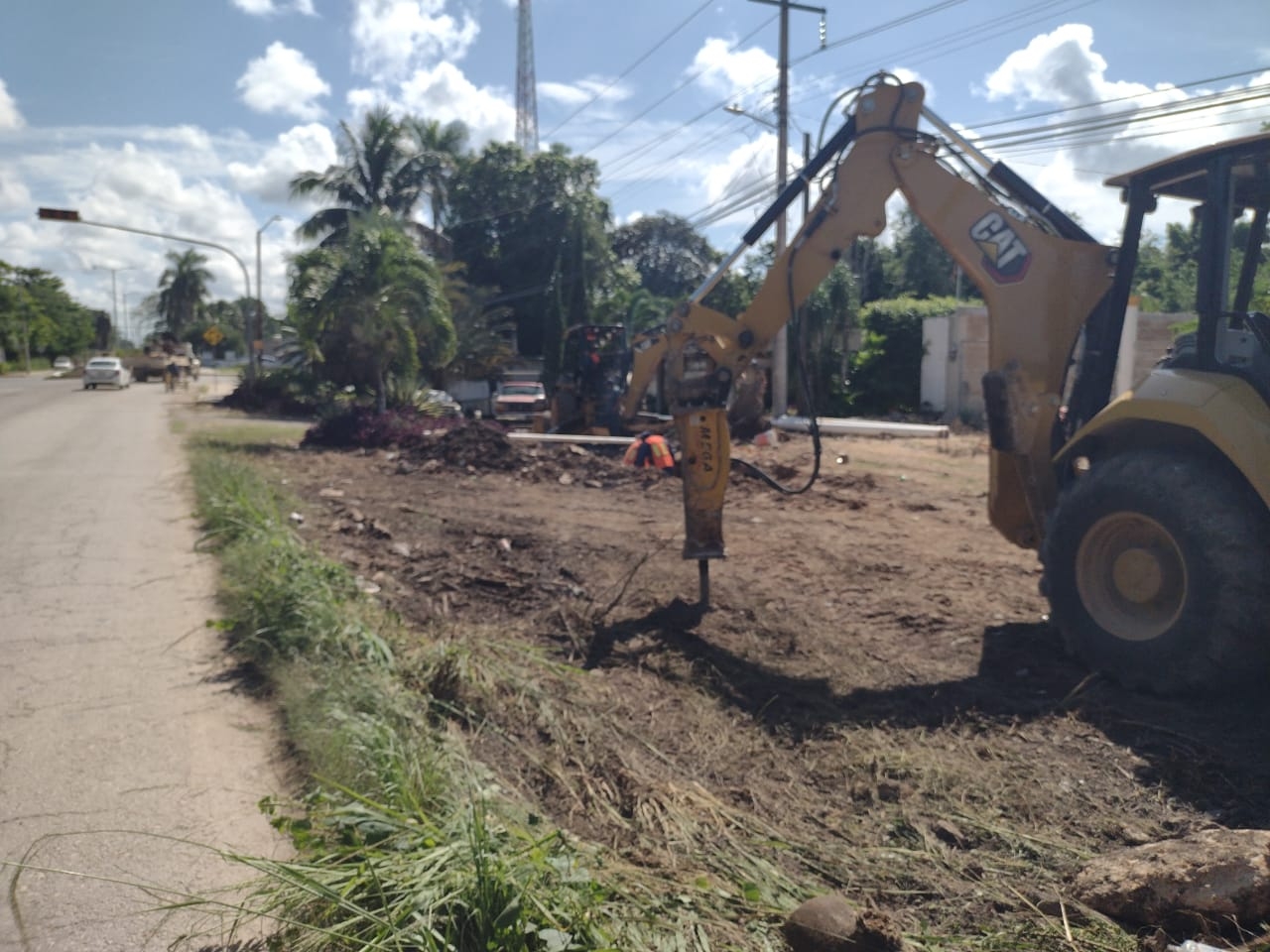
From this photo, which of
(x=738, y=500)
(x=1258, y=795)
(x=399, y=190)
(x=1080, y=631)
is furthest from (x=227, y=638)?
(x=399, y=190)

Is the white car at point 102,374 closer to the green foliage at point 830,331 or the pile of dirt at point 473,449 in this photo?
the green foliage at point 830,331

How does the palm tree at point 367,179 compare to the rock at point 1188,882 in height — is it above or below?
above

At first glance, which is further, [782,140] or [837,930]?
[782,140]

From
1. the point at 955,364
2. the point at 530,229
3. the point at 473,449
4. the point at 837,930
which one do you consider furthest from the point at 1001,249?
the point at 530,229

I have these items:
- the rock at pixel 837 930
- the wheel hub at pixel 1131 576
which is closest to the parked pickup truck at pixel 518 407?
the wheel hub at pixel 1131 576

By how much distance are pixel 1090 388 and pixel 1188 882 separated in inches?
158

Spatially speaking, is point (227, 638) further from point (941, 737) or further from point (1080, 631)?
Result: point (1080, 631)

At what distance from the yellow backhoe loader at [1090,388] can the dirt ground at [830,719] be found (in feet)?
1.75

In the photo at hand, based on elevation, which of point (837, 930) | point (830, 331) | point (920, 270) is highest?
point (920, 270)

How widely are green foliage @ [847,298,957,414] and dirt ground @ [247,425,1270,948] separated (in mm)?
20586

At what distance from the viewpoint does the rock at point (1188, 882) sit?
3178 millimetres

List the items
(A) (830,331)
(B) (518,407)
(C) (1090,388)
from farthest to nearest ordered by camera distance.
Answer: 1. (A) (830,331)
2. (B) (518,407)
3. (C) (1090,388)

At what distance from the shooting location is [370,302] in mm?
21953

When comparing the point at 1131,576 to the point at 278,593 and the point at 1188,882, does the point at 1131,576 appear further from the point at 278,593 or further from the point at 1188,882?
the point at 278,593
